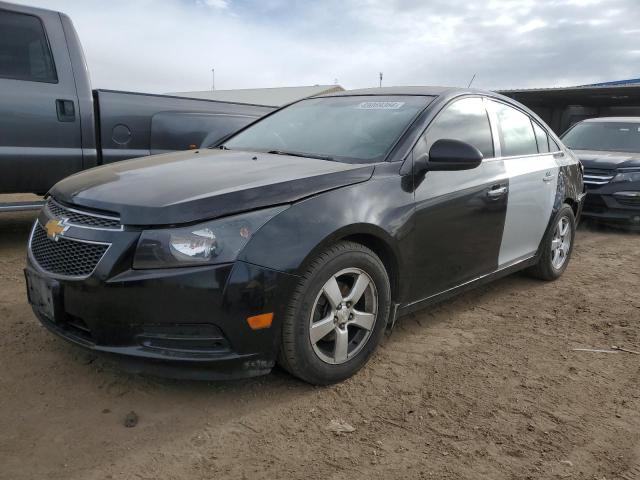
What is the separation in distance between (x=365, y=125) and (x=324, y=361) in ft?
4.92

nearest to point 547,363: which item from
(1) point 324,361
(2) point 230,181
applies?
(1) point 324,361

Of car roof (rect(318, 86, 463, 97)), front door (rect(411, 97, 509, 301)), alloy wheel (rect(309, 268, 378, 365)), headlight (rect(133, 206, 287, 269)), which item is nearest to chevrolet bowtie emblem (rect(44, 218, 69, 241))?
headlight (rect(133, 206, 287, 269))

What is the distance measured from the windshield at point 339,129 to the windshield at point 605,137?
6.02 meters

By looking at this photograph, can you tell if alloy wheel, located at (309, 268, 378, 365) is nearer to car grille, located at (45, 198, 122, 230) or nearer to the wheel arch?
the wheel arch

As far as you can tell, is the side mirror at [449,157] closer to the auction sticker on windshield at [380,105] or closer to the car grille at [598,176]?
the auction sticker on windshield at [380,105]

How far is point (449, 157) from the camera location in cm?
305

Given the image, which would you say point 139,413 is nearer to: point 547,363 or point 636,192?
point 547,363

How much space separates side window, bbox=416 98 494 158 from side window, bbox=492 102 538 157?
20 cm

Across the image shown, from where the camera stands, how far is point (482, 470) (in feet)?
7.16

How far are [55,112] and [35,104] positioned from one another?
0.17m

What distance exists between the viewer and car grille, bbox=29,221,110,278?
239cm

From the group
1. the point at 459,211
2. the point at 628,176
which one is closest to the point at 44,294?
the point at 459,211

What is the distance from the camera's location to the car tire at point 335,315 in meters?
2.53

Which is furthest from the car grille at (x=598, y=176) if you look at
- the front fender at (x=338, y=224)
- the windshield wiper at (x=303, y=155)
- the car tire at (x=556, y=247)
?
the windshield wiper at (x=303, y=155)
